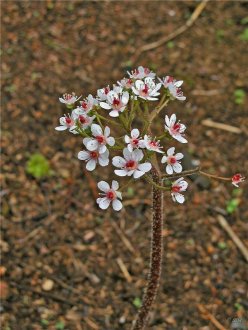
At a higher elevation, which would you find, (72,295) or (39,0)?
(39,0)

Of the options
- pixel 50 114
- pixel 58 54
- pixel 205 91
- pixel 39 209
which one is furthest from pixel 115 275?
pixel 58 54

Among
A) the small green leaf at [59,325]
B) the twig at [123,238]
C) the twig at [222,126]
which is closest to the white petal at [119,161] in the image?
the small green leaf at [59,325]

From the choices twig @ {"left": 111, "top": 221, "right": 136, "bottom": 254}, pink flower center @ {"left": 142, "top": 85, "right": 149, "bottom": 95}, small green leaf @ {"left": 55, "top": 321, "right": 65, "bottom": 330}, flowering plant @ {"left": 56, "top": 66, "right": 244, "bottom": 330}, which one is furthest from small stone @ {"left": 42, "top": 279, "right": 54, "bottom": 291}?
pink flower center @ {"left": 142, "top": 85, "right": 149, "bottom": 95}

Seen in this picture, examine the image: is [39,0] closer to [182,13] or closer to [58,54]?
[58,54]

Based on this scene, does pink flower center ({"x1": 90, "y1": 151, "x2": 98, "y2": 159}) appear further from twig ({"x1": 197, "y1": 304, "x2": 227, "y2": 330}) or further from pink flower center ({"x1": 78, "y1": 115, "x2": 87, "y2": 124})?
twig ({"x1": 197, "y1": 304, "x2": 227, "y2": 330})

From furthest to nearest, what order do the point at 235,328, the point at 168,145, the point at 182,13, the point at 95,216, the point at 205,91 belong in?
the point at 182,13 < the point at 205,91 < the point at 168,145 < the point at 95,216 < the point at 235,328

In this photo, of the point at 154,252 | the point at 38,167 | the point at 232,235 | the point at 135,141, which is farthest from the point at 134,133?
the point at 38,167

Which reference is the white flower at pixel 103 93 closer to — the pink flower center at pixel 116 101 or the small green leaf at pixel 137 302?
the pink flower center at pixel 116 101
